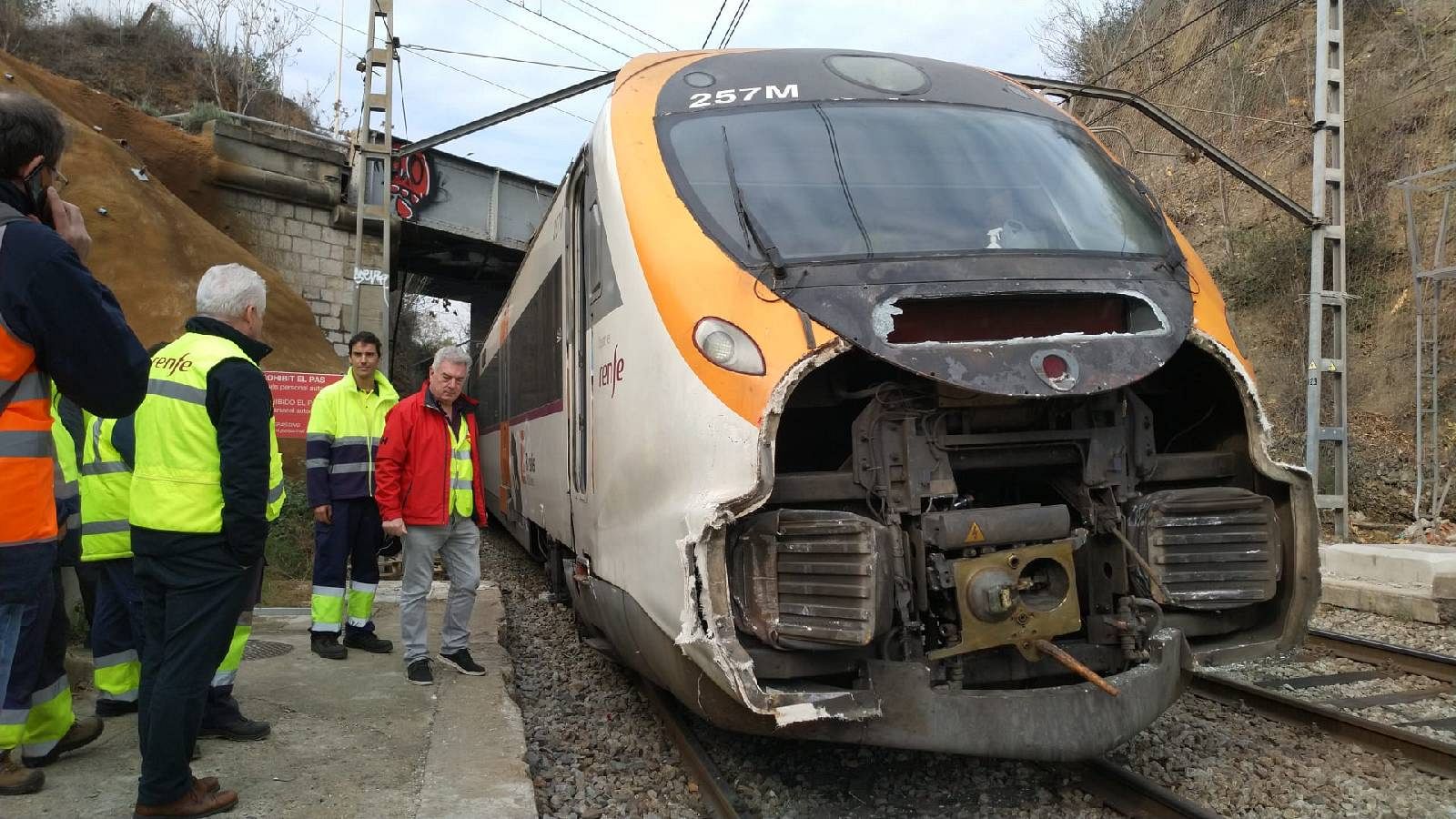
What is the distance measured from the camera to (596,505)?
433 cm

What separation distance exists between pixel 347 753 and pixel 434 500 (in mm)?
1537

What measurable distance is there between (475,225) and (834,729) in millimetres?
19915

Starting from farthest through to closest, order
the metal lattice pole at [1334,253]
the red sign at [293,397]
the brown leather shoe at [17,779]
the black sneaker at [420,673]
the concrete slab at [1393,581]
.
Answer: the red sign at [293,397], the metal lattice pole at [1334,253], the concrete slab at [1393,581], the black sneaker at [420,673], the brown leather shoe at [17,779]

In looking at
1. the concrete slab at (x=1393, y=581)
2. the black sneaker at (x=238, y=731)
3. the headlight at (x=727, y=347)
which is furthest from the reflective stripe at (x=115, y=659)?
the concrete slab at (x=1393, y=581)

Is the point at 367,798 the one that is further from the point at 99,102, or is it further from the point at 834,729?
the point at 99,102

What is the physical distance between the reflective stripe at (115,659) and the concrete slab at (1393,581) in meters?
7.51

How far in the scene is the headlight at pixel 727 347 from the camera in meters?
3.09

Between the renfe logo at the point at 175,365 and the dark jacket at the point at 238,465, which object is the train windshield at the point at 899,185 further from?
the renfe logo at the point at 175,365

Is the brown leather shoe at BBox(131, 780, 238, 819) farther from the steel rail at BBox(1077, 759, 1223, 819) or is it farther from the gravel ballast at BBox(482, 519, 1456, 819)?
the steel rail at BBox(1077, 759, 1223, 819)

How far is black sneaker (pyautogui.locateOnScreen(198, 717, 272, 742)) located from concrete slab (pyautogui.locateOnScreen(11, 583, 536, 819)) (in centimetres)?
4

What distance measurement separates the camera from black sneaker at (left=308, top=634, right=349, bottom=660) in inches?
212

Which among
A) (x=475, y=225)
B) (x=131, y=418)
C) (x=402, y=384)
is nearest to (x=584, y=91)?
(x=131, y=418)

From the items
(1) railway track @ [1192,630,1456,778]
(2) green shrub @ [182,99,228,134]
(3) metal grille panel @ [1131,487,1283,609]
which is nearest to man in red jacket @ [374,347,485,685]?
(3) metal grille panel @ [1131,487,1283,609]

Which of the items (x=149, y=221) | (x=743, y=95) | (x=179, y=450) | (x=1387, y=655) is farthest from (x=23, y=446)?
(x=149, y=221)
